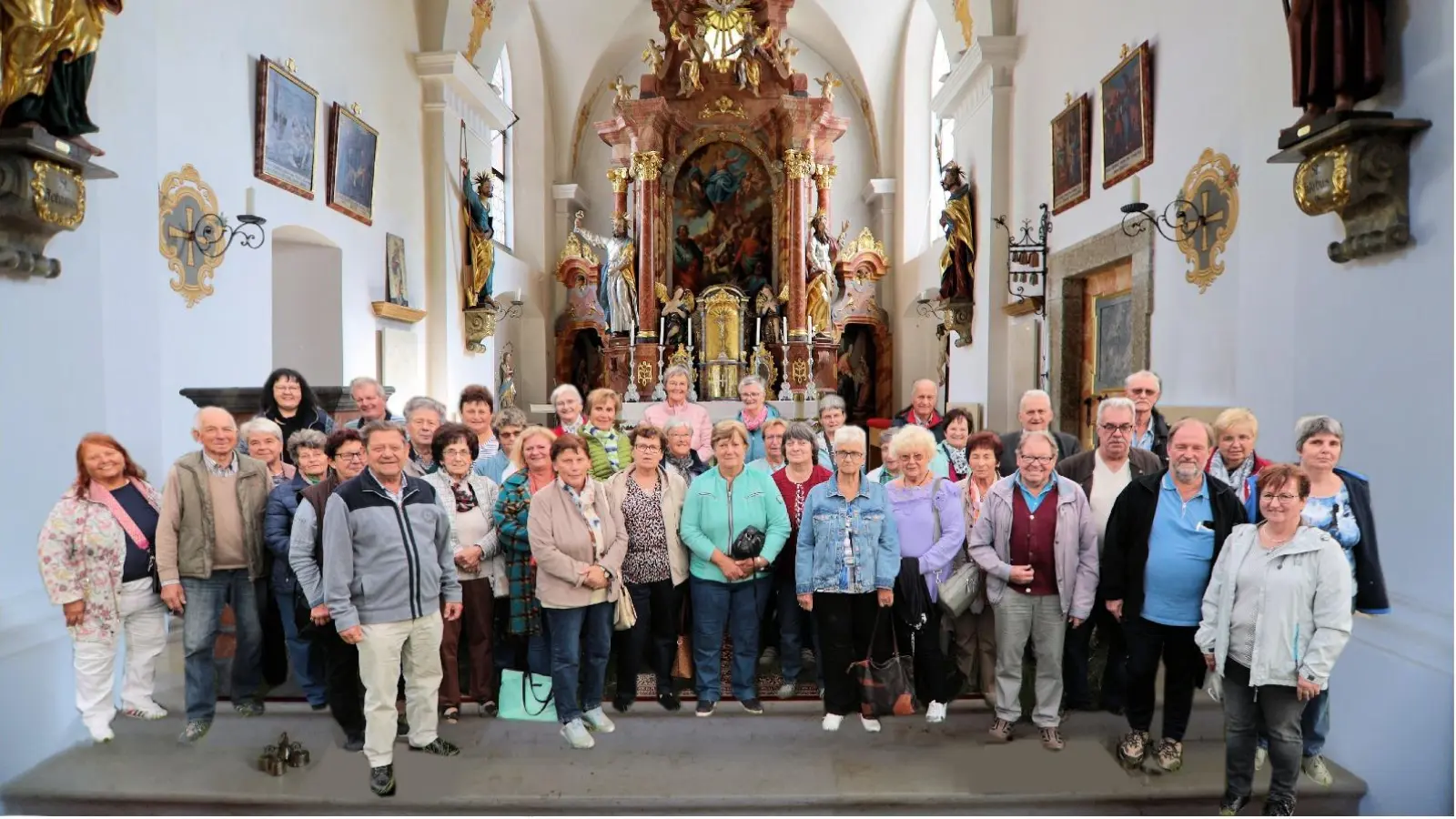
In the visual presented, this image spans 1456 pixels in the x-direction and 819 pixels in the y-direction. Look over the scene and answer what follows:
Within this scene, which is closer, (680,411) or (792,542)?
(792,542)

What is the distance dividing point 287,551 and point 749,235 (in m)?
12.2

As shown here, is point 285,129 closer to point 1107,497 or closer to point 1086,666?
point 1107,497

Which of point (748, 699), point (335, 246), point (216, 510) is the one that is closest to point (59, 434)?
point (216, 510)

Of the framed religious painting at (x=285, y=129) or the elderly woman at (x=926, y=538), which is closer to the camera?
the elderly woman at (x=926, y=538)

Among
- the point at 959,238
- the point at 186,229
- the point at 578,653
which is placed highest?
the point at 959,238

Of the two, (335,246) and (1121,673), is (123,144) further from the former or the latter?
(1121,673)

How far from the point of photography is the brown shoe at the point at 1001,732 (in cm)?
421

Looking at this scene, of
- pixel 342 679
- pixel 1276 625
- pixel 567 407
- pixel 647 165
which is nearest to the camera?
pixel 1276 625

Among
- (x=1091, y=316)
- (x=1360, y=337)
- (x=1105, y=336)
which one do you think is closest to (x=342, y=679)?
(x=1360, y=337)

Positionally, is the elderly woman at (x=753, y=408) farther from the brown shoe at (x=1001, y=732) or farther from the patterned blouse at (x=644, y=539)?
the brown shoe at (x=1001, y=732)

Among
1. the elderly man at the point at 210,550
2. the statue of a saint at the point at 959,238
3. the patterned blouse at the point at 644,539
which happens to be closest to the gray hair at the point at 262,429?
the elderly man at the point at 210,550

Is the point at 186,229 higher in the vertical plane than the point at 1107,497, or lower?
higher

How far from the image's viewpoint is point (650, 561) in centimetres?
448

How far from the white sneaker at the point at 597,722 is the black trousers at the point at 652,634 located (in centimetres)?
18
